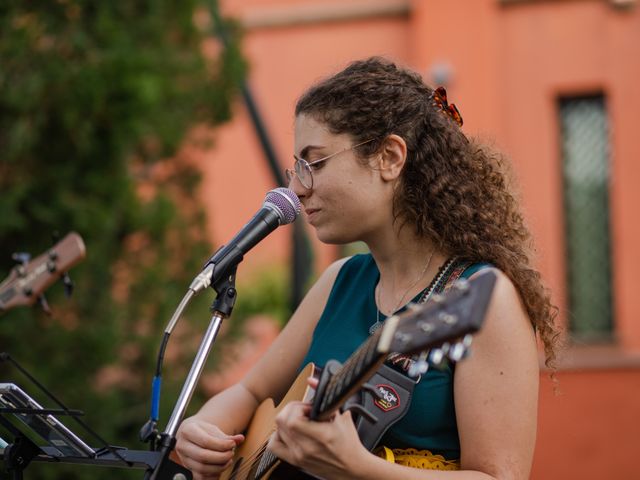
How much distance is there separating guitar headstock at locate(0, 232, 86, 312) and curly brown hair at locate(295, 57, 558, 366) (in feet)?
5.45

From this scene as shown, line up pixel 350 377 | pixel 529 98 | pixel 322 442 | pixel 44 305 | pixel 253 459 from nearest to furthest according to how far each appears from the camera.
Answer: pixel 350 377, pixel 322 442, pixel 253 459, pixel 44 305, pixel 529 98

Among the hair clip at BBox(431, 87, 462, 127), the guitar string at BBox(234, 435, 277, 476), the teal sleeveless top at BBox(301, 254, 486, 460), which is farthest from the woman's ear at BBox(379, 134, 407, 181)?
the guitar string at BBox(234, 435, 277, 476)

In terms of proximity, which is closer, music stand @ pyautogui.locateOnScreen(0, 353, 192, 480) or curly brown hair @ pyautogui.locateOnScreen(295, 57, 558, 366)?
music stand @ pyautogui.locateOnScreen(0, 353, 192, 480)

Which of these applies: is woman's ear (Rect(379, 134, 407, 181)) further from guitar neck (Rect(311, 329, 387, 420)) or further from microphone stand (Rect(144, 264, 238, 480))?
guitar neck (Rect(311, 329, 387, 420))

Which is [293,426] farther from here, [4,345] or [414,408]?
[4,345]

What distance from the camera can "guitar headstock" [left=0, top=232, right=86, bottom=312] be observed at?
3947 mm

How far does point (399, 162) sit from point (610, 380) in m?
5.80

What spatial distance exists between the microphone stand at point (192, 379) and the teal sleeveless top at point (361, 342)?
0.29m

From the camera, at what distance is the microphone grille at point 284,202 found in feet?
8.34

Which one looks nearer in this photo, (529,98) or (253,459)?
(253,459)

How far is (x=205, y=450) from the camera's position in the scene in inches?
103

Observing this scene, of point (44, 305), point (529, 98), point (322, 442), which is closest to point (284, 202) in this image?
point (322, 442)

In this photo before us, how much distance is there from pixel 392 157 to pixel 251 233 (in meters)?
0.40

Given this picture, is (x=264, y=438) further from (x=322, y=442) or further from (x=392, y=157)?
(x=392, y=157)
